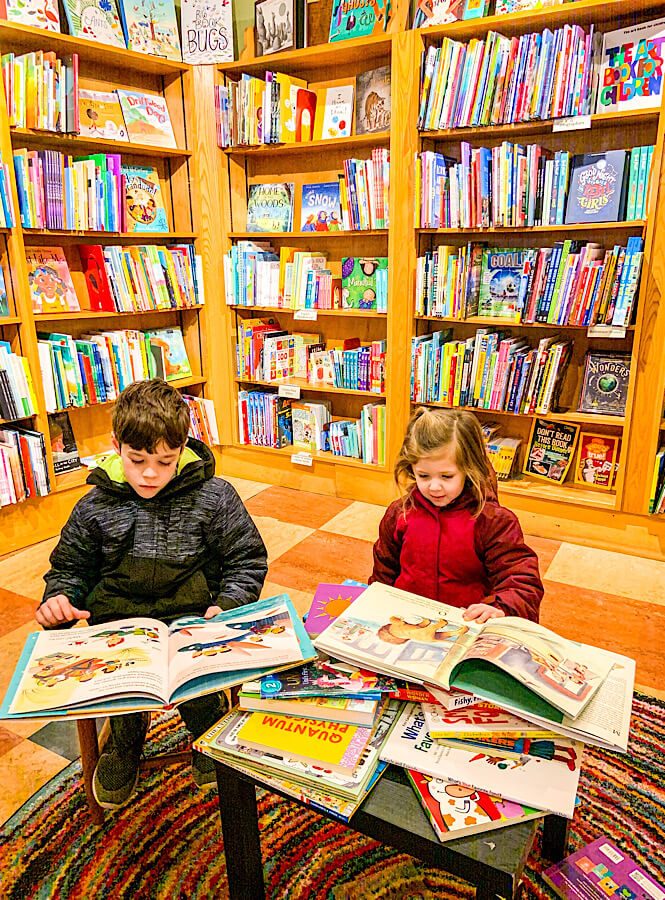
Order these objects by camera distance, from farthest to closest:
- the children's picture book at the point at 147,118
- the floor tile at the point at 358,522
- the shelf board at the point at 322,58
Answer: the children's picture book at the point at 147,118 < the floor tile at the point at 358,522 < the shelf board at the point at 322,58

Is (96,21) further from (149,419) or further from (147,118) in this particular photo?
(149,419)

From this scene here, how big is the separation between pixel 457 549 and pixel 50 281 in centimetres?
228

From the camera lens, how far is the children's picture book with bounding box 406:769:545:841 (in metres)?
0.87

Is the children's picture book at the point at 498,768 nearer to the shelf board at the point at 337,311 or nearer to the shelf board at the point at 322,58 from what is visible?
the shelf board at the point at 337,311

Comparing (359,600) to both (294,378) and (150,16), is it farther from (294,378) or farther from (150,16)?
(150,16)

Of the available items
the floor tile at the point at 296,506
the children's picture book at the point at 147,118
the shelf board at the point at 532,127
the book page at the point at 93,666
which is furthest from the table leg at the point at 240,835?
the children's picture book at the point at 147,118

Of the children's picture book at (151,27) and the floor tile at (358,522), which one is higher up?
the children's picture book at (151,27)

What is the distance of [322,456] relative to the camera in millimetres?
3543

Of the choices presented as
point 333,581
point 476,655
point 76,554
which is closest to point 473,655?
point 476,655

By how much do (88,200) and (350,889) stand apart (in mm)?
2746

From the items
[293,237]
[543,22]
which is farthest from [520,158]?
[293,237]

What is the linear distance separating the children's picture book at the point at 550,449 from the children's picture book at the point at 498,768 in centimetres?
217

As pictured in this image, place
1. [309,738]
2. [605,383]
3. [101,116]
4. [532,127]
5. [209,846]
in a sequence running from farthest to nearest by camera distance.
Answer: [101,116] < [605,383] < [532,127] < [209,846] < [309,738]

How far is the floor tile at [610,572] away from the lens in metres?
2.56
